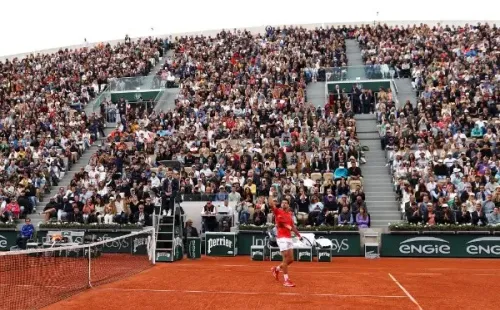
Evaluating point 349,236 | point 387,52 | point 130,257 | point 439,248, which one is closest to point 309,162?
point 349,236

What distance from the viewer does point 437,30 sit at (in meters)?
45.4

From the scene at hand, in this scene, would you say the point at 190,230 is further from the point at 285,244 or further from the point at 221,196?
the point at 285,244

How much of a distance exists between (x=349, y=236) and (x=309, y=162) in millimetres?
5180

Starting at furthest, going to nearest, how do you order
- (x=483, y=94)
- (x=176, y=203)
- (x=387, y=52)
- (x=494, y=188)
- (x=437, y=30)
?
(x=437, y=30) < (x=387, y=52) < (x=483, y=94) < (x=494, y=188) < (x=176, y=203)

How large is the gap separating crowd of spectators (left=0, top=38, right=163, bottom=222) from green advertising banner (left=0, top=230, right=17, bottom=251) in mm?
1231

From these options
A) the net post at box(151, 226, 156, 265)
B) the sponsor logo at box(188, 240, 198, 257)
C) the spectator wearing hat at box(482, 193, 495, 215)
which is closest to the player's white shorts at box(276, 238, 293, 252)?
the net post at box(151, 226, 156, 265)

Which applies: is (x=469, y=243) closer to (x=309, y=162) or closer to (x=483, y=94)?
(x=309, y=162)

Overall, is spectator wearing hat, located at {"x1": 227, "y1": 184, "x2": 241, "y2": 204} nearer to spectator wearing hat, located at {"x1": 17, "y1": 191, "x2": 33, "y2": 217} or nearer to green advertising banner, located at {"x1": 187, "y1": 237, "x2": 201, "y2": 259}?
green advertising banner, located at {"x1": 187, "y1": 237, "x2": 201, "y2": 259}

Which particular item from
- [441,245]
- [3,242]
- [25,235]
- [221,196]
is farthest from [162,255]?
[441,245]

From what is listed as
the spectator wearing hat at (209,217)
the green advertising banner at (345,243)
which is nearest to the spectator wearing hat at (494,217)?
the green advertising banner at (345,243)

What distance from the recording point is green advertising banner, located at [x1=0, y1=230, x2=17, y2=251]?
2706 cm

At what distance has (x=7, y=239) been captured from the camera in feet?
89.3

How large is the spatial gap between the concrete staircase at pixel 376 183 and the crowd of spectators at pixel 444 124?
601 mm

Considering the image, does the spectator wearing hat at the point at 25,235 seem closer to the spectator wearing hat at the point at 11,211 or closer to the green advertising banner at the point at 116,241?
the green advertising banner at the point at 116,241
